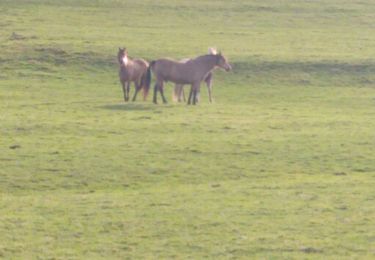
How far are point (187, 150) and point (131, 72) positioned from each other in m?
8.62

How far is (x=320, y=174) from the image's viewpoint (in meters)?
18.4

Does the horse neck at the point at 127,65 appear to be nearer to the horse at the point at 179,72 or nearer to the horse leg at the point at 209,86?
the horse at the point at 179,72

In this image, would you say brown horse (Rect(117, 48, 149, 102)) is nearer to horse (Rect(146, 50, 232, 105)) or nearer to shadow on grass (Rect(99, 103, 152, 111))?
horse (Rect(146, 50, 232, 105))

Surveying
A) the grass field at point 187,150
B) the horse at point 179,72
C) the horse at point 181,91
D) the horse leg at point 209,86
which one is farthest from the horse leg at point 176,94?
the grass field at point 187,150

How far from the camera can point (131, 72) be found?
28328 mm

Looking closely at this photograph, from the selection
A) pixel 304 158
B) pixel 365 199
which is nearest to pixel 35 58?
pixel 304 158

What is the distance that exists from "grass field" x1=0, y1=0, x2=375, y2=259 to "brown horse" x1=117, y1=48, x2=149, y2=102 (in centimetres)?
66

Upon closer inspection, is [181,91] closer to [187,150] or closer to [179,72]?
[179,72]

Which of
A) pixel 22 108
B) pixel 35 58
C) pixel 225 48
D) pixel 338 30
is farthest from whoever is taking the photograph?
pixel 338 30

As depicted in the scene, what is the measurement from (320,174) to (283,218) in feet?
12.7

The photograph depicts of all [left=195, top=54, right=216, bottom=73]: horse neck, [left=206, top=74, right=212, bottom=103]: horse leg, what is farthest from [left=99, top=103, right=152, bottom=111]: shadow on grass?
[left=206, top=74, right=212, bottom=103]: horse leg

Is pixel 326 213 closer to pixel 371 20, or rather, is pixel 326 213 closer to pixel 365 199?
pixel 365 199

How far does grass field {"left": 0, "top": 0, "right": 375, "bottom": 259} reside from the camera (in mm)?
13695

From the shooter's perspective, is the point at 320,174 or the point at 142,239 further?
the point at 320,174
